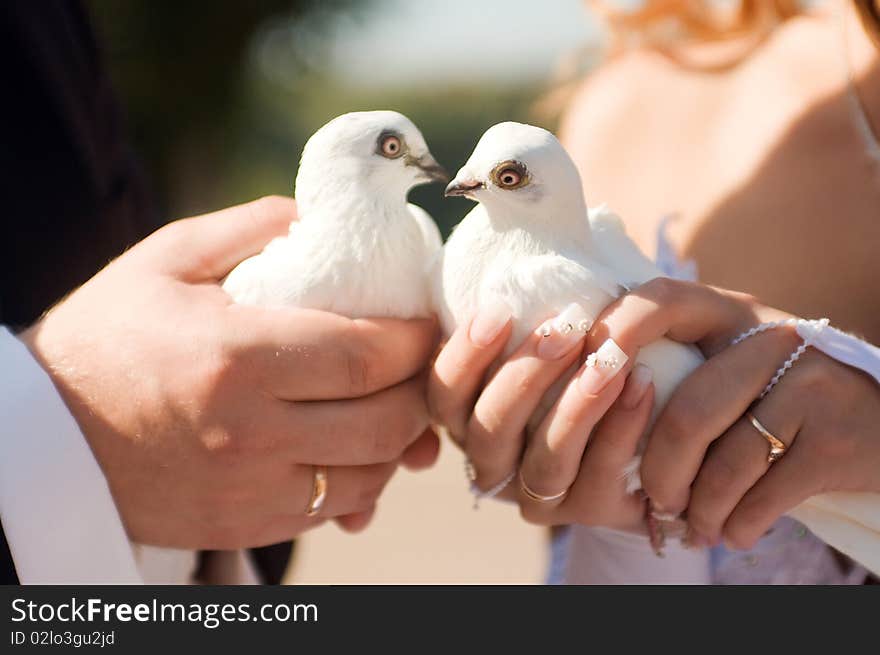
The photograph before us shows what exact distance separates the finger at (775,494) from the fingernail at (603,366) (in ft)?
0.94

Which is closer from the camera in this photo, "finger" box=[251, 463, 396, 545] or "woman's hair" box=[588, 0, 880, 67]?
"finger" box=[251, 463, 396, 545]

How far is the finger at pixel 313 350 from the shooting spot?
1228mm

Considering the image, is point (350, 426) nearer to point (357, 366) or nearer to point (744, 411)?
point (357, 366)

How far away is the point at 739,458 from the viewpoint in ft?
4.19

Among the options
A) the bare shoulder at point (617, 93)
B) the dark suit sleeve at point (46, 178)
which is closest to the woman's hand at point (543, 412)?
the dark suit sleeve at point (46, 178)

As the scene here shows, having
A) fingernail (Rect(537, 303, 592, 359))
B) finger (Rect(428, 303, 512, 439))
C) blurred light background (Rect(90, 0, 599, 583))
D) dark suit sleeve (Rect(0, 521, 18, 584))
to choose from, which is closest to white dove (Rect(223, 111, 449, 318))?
finger (Rect(428, 303, 512, 439))

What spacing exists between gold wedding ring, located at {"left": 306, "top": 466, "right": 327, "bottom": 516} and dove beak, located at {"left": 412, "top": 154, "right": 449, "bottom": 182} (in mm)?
452

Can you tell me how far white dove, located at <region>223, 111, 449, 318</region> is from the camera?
1300mm

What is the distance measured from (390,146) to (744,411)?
615 millimetres

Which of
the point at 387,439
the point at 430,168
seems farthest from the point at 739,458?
the point at 430,168

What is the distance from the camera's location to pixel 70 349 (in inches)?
50.0

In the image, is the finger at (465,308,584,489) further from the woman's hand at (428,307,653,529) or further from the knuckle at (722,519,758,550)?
the knuckle at (722,519,758,550)

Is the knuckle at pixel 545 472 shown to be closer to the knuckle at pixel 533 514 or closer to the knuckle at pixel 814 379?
the knuckle at pixel 533 514

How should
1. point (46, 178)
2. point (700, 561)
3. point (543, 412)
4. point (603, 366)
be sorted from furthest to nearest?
point (46, 178), point (700, 561), point (543, 412), point (603, 366)
